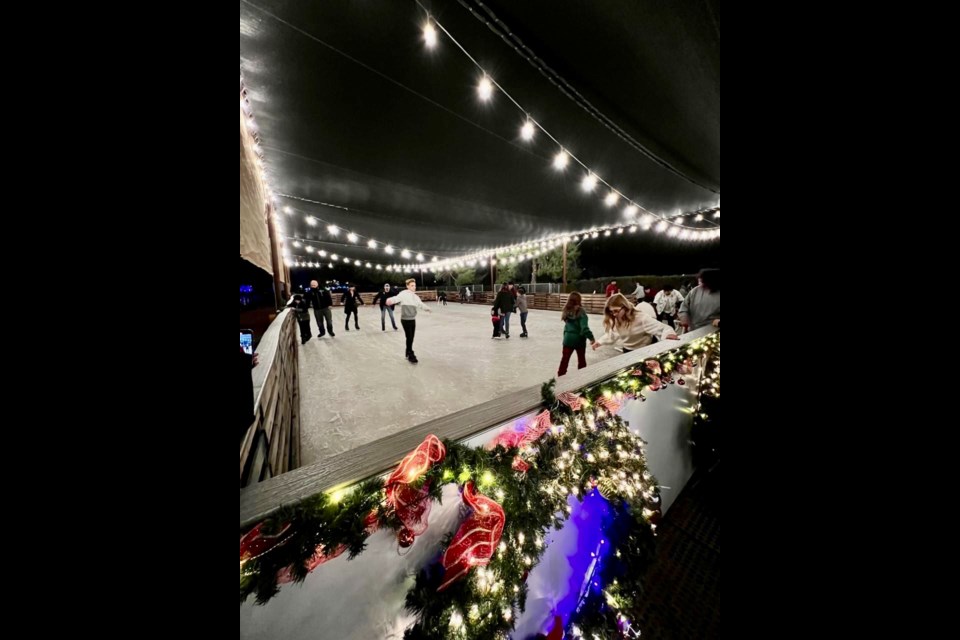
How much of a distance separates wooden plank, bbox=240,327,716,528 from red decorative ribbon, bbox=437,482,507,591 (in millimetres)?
272

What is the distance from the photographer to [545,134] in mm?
4152

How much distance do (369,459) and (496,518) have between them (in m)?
0.55

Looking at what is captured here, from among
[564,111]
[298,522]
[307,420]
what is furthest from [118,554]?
[564,111]

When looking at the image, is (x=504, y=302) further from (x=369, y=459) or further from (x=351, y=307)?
(x=369, y=459)

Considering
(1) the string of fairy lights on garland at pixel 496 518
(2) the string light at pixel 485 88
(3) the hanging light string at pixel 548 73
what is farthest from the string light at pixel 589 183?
(1) the string of fairy lights on garland at pixel 496 518

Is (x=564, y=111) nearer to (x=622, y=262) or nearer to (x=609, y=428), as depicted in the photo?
(x=609, y=428)

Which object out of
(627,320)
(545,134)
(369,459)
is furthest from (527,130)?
(369,459)

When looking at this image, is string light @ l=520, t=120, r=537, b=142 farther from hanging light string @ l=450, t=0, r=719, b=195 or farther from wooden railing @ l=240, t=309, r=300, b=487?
wooden railing @ l=240, t=309, r=300, b=487

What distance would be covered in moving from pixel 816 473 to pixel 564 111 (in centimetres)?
420

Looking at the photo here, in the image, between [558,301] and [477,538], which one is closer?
[477,538]

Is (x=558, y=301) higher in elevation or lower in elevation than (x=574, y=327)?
higher

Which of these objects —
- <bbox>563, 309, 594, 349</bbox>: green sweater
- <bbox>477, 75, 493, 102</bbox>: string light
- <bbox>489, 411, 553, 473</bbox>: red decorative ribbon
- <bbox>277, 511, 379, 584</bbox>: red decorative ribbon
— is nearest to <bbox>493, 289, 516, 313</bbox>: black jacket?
<bbox>563, 309, 594, 349</bbox>: green sweater

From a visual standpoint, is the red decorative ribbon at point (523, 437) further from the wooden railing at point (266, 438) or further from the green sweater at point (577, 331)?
the green sweater at point (577, 331)

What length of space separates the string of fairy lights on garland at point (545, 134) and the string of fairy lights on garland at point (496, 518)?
301cm
